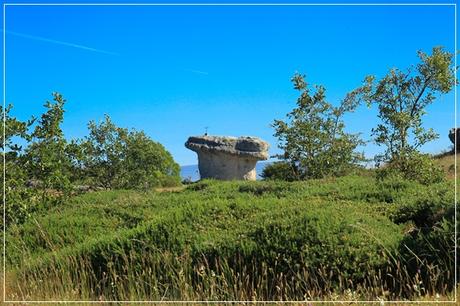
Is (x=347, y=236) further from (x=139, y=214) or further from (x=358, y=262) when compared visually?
(x=139, y=214)

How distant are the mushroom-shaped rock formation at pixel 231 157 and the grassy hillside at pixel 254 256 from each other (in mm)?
12981

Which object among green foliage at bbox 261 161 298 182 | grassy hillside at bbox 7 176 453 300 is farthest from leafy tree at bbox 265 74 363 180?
grassy hillside at bbox 7 176 453 300

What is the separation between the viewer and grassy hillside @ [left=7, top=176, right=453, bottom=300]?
5886 millimetres

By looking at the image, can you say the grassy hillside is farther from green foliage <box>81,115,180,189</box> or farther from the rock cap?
the rock cap

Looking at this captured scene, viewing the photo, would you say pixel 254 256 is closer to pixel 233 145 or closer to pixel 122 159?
pixel 122 159

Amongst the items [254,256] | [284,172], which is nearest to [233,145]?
[284,172]

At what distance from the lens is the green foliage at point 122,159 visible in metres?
18.5

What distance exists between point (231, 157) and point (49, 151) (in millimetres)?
14164

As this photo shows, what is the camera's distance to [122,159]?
1912 cm

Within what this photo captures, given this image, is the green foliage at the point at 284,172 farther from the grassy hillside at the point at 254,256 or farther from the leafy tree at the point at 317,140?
the grassy hillside at the point at 254,256

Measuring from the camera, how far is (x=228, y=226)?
8.27 meters

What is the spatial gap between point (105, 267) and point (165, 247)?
834 mm

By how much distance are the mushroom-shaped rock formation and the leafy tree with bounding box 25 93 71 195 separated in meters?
12.2

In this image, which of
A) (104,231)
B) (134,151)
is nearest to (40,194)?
(104,231)
